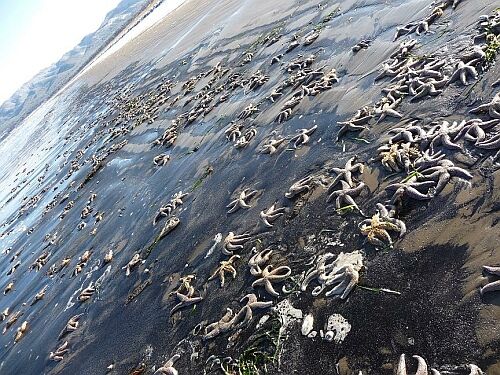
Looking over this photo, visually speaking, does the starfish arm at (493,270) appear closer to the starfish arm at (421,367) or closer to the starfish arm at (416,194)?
the starfish arm at (421,367)

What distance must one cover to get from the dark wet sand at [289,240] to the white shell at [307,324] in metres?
0.11

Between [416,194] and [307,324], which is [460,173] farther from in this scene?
[307,324]

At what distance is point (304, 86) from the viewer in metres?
10.9

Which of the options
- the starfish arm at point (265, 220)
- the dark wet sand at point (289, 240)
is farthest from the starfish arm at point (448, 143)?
the starfish arm at point (265, 220)

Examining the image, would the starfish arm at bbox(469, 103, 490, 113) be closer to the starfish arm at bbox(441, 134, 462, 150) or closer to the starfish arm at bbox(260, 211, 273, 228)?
the starfish arm at bbox(441, 134, 462, 150)

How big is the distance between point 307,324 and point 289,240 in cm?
162

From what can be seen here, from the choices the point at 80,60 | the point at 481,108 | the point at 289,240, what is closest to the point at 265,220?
the point at 289,240

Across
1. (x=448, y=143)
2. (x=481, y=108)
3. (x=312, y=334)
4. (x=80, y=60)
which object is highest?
(x=448, y=143)

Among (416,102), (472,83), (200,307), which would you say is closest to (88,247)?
(200,307)

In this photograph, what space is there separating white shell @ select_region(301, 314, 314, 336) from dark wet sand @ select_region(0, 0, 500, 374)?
11cm

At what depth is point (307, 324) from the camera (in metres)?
5.35

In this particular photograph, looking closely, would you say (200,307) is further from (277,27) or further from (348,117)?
(277,27)

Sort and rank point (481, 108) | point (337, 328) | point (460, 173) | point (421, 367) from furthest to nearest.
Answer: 1. point (481, 108)
2. point (460, 173)
3. point (337, 328)
4. point (421, 367)

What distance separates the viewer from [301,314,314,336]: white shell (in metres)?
5.30
